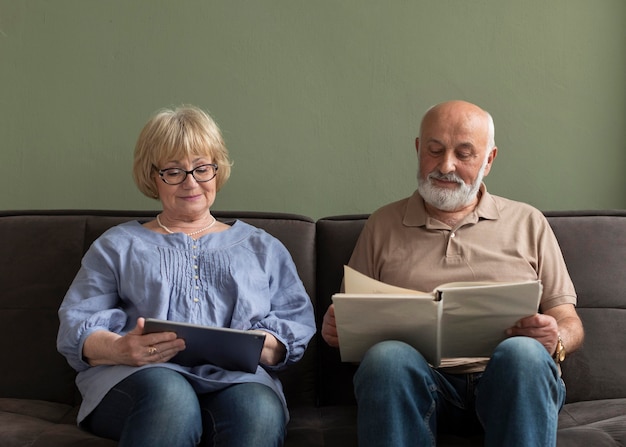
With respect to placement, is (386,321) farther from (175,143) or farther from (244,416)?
(175,143)

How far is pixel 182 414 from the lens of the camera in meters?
1.73

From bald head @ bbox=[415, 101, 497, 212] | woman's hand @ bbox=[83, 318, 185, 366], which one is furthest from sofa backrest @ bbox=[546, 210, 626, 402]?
woman's hand @ bbox=[83, 318, 185, 366]

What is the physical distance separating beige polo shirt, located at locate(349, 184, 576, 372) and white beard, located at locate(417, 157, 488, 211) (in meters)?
0.05

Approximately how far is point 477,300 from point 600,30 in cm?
136

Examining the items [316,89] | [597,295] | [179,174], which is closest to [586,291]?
[597,295]

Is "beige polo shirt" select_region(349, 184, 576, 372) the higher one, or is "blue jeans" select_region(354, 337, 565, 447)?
"beige polo shirt" select_region(349, 184, 576, 372)

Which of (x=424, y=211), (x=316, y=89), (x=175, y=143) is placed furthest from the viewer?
(x=316, y=89)

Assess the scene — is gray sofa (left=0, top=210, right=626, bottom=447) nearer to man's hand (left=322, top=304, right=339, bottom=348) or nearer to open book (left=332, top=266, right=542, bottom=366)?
man's hand (left=322, top=304, right=339, bottom=348)

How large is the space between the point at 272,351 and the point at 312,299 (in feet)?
1.23

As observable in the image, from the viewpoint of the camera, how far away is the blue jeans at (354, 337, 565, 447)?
162 centimetres

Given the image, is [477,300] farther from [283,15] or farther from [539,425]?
[283,15]

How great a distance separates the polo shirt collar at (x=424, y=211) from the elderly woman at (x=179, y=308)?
0.36 metres

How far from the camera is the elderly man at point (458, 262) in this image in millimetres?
1712

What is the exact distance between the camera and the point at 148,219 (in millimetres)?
2395
